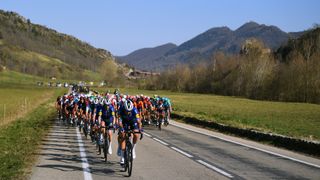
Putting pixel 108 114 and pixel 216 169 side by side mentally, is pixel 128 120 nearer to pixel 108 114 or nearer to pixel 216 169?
pixel 216 169

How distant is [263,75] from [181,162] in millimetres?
91061

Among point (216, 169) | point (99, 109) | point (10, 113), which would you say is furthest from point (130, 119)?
point (10, 113)

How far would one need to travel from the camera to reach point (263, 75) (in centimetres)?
10306

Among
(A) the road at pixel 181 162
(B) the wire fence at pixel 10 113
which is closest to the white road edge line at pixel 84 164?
(A) the road at pixel 181 162

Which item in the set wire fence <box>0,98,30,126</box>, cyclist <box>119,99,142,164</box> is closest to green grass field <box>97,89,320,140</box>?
cyclist <box>119,99,142,164</box>

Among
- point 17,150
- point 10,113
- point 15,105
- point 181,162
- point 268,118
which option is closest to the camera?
point 181,162

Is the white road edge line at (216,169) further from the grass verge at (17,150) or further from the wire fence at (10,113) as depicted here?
the wire fence at (10,113)

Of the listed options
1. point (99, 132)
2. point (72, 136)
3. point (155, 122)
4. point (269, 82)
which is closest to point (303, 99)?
point (269, 82)

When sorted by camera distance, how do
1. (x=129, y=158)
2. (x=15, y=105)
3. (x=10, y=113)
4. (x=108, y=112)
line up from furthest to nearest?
(x=15, y=105) → (x=10, y=113) → (x=108, y=112) → (x=129, y=158)

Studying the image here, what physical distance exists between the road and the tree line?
66051 mm

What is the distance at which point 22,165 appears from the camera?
13.8 meters

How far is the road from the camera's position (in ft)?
40.1

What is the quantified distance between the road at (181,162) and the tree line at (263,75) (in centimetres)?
6605

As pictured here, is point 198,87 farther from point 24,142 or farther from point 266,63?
point 24,142
